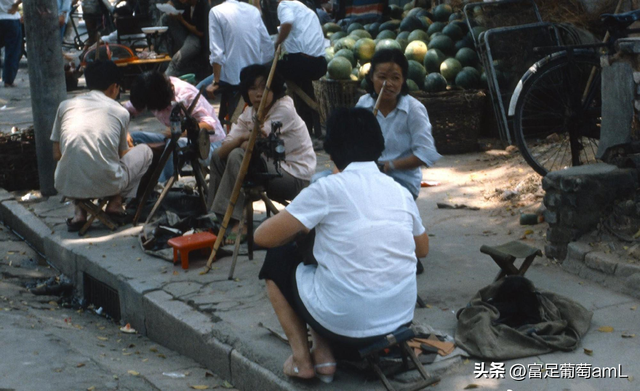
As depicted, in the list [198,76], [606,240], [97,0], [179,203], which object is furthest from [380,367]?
[97,0]

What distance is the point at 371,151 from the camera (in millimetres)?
3578

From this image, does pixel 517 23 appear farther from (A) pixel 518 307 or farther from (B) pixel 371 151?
(B) pixel 371 151

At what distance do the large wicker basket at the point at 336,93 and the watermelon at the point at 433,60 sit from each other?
0.78m

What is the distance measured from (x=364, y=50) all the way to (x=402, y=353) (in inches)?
248

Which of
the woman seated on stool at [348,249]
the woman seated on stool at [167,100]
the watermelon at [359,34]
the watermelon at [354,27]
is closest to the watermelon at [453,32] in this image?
the watermelon at [359,34]

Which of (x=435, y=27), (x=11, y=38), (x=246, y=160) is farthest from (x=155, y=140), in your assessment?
(x=11, y=38)

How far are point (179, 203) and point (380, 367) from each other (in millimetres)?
3574

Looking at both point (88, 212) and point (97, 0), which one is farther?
point (97, 0)

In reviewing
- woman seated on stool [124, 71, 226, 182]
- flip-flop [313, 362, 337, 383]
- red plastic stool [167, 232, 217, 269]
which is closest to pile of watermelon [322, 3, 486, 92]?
woman seated on stool [124, 71, 226, 182]

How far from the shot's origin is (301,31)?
840 centimetres

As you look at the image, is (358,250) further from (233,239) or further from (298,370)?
(233,239)

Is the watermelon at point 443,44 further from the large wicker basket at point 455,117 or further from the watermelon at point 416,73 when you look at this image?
the large wicker basket at point 455,117

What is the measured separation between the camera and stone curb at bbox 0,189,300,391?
408 cm

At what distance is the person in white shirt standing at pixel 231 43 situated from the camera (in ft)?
27.0
